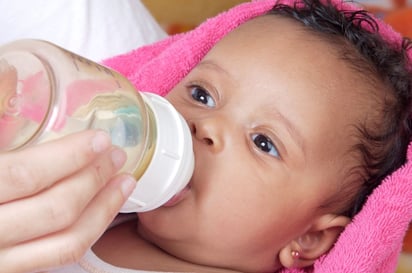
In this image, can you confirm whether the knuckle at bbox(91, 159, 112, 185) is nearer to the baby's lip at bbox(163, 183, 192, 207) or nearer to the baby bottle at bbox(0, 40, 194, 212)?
the baby bottle at bbox(0, 40, 194, 212)

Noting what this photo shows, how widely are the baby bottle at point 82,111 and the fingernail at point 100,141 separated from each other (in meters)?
0.03

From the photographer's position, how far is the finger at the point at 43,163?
1.82 feet

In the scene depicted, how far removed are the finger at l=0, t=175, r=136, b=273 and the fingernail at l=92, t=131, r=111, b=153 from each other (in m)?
0.05

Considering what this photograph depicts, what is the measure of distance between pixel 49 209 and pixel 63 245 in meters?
0.04

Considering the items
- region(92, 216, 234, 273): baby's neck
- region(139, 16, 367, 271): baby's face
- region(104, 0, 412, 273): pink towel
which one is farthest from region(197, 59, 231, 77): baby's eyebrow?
region(92, 216, 234, 273): baby's neck

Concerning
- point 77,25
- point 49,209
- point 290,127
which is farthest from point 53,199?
point 77,25

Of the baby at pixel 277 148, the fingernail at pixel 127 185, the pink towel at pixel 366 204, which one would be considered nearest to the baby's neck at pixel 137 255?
the baby at pixel 277 148

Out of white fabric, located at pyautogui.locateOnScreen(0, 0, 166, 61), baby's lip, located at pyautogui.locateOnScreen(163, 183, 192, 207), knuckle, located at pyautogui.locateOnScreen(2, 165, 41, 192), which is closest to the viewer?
knuckle, located at pyautogui.locateOnScreen(2, 165, 41, 192)

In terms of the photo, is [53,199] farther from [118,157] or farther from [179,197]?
[179,197]

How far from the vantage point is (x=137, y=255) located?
35.2 inches

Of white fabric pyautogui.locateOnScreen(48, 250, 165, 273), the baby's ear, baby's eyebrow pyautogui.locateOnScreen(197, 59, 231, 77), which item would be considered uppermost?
baby's eyebrow pyautogui.locateOnScreen(197, 59, 231, 77)

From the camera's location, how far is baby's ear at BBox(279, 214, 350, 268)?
0.91 m

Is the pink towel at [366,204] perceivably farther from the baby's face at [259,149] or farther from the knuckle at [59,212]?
the knuckle at [59,212]

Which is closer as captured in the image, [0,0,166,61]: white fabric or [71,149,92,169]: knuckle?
[71,149,92,169]: knuckle
